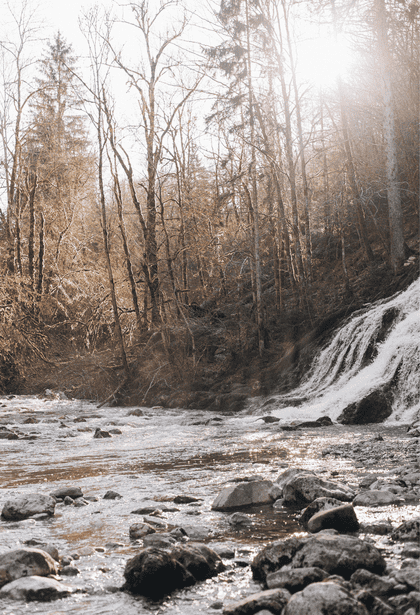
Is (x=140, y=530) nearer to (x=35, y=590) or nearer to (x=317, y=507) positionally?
(x=35, y=590)

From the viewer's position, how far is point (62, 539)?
3441 mm

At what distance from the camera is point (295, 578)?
2.46m

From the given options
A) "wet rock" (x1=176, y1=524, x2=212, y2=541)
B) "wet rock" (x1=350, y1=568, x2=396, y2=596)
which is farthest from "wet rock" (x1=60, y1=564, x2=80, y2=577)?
"wet rock" (x1=350, y1=568, x2=396, y2=596)

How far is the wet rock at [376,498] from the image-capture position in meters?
3.86

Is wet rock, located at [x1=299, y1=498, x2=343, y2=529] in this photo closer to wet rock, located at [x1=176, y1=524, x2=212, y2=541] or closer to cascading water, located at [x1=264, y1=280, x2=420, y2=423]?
wet rock, located at [x1=176, y1=524, x2=212, y2=541]

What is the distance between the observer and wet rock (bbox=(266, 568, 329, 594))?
7.93 feet

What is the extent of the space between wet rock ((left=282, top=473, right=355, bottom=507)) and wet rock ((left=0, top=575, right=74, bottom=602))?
2.06 meters

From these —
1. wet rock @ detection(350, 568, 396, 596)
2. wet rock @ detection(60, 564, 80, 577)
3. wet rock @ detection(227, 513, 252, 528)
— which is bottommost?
wet rock @ detection(227, 513, 252, 528)

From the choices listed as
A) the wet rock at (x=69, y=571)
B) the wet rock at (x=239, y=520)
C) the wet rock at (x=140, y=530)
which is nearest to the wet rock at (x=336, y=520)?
the wet rock at (x=239, y=520)

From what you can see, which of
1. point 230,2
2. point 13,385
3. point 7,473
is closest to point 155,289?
point 13,385

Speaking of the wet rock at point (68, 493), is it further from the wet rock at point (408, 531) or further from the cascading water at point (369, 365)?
the cascading water at point (369, 365)

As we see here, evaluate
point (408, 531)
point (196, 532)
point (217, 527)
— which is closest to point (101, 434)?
point (217, 527)

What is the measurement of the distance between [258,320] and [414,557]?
41.6 feet

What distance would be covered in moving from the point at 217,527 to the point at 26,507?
5.01ft
